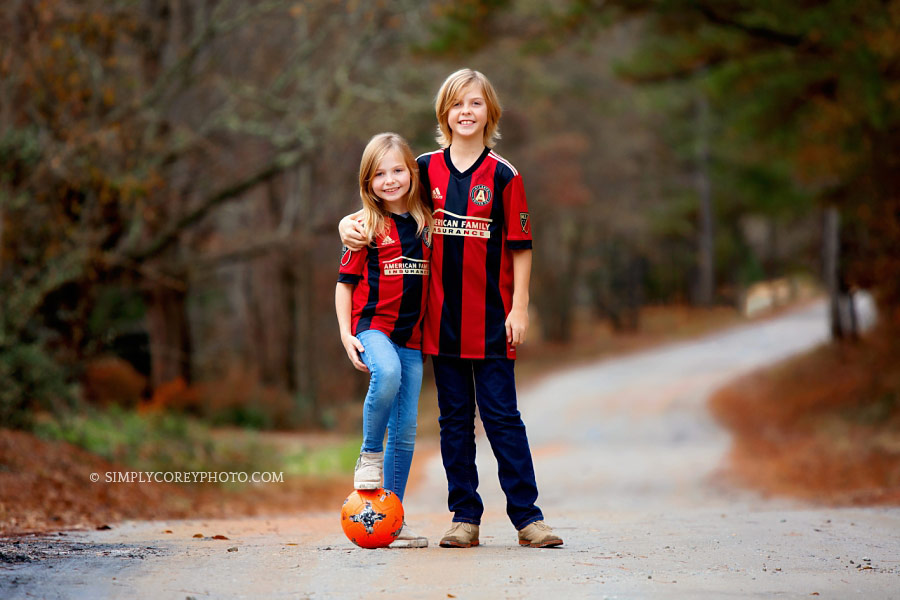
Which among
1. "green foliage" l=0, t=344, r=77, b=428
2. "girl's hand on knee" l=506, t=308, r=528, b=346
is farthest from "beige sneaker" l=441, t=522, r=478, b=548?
"green foliage" l=0, t=344, r=77, b=428

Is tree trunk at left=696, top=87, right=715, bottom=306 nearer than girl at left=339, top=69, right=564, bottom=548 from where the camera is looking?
No

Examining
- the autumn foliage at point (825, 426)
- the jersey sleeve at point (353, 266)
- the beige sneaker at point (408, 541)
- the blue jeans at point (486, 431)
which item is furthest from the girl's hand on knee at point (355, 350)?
the autumn foliage at point (825, 426)

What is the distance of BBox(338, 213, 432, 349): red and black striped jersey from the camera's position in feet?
17.5

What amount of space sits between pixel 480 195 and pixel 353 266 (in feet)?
2.42

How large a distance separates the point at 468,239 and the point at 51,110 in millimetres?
7691

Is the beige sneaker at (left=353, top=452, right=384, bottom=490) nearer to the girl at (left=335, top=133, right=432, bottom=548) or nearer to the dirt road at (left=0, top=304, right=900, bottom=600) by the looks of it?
the girl at (left=335, top=133, right=432, bottom=548)

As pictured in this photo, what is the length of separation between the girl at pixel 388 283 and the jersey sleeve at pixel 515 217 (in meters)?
0.40

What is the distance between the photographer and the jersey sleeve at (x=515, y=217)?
5.40 meters

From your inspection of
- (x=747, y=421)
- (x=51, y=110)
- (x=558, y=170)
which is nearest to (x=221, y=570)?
(x=51, y=110)

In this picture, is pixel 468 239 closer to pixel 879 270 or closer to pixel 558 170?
pixel 879 270

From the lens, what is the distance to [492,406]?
17.8 ft

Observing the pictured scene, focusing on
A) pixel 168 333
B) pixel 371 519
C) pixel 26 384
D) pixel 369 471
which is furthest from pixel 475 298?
pixel 168 333

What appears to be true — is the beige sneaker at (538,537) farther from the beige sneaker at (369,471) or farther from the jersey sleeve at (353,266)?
the jersey sleeve at (353,266)

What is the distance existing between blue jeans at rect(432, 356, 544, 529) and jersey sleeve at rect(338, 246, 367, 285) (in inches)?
22.7
